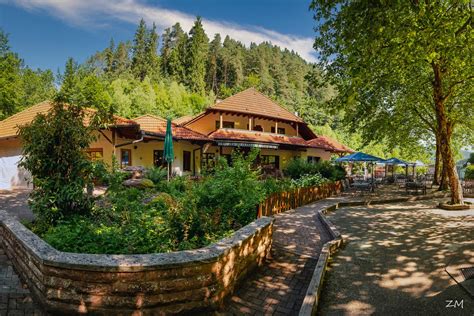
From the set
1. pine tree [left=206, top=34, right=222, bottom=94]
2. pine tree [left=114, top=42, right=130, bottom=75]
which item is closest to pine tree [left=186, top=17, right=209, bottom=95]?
pine tree [left=206, top=34, right=222, bottom=94]

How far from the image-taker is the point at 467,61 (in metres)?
9.90

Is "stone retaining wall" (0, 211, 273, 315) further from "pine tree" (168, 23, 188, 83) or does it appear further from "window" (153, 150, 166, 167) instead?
"pine tree" (168, 23, 188, 83)

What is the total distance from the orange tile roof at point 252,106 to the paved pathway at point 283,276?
15357mm

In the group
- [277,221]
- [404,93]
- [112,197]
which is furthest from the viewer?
[404,93]

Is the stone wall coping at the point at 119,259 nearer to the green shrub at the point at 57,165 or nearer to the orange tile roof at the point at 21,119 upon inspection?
the green shrub at the point at 57,165

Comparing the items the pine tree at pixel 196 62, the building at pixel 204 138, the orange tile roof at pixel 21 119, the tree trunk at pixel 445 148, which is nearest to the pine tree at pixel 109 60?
the pine tree at pixel 196 62

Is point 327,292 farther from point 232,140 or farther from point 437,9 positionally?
point 232,140

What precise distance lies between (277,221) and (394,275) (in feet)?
14.8

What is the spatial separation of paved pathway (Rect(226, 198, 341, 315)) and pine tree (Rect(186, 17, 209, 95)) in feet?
161

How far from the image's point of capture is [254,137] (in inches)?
930

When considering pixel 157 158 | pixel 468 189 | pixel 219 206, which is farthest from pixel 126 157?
pixel 468 189

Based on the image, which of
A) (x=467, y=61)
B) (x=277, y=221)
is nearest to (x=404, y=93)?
(x=467, y=61)

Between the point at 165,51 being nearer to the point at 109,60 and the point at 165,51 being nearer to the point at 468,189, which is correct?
the point at 109,60

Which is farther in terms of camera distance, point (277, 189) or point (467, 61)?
point (277, 189)
